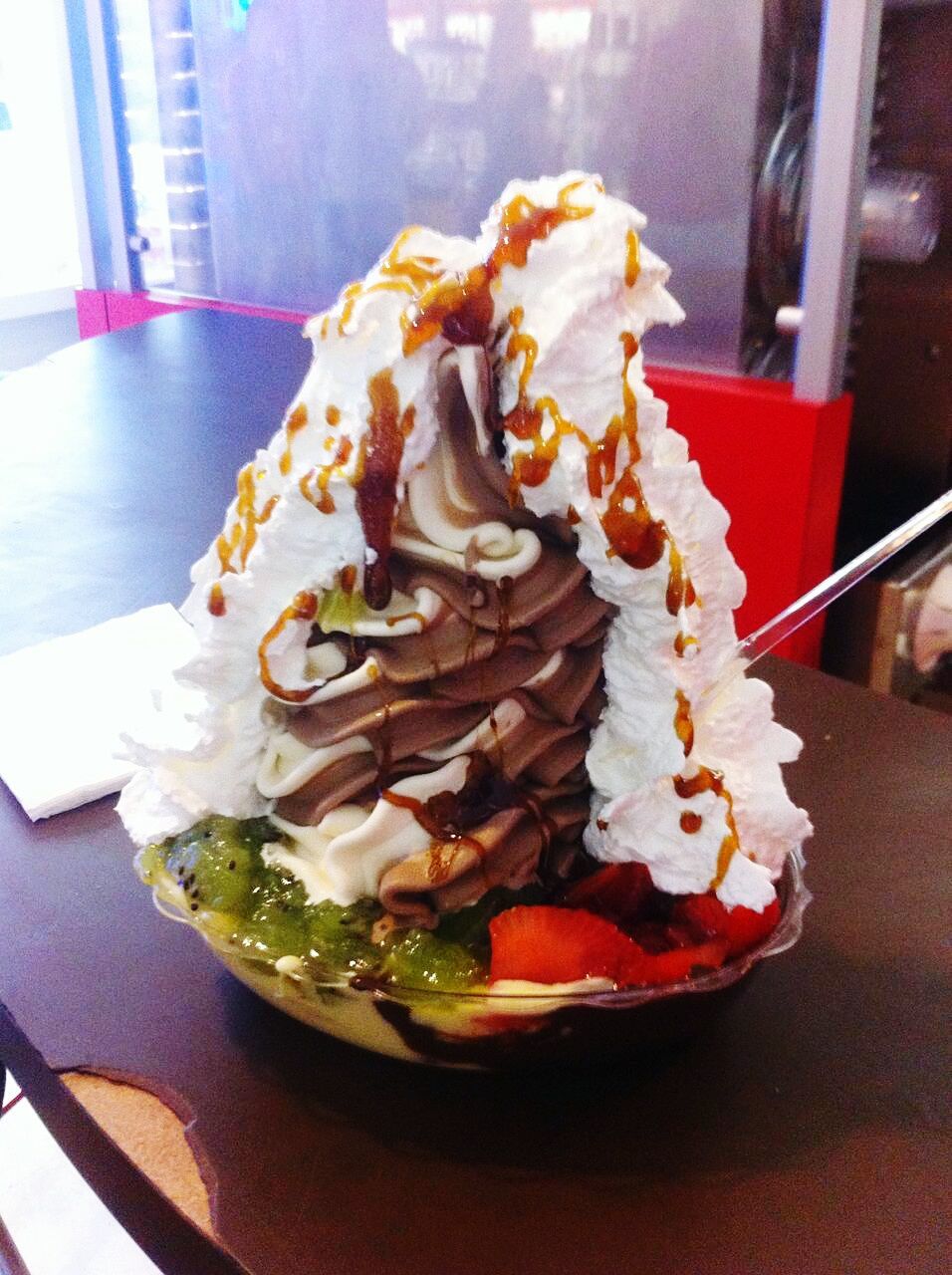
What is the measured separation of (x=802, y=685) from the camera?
3.59 ft

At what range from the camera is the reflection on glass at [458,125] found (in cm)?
202

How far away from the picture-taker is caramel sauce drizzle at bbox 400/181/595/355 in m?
0.64

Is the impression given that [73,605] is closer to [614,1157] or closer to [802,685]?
[802,685]

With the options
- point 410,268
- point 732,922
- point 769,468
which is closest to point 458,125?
point 769,468

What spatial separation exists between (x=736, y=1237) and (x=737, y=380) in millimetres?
1689

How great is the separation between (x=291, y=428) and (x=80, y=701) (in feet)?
1.66

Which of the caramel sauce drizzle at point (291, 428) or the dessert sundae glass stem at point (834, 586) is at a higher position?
the caramel sauce drizzle at point (291, 428)

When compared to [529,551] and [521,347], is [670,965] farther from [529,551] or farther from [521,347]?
[521,347]

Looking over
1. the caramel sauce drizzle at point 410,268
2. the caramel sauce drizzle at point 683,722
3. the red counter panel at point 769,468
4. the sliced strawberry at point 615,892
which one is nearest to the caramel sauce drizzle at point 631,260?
the caramel sauce drizzle at point 410,268

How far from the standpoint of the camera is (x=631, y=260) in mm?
642

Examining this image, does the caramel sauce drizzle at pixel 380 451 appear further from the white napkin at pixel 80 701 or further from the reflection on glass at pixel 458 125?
the reflection on glass at pixel 458 125

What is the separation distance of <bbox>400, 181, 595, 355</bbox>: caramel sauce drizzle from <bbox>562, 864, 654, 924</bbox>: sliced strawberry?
327mm

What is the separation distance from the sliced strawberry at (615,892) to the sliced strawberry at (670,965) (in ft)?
0.20

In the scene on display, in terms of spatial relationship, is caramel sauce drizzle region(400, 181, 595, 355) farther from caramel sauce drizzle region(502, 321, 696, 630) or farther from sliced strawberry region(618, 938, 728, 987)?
sliced strawberry region(618, 938, 728, 987)
